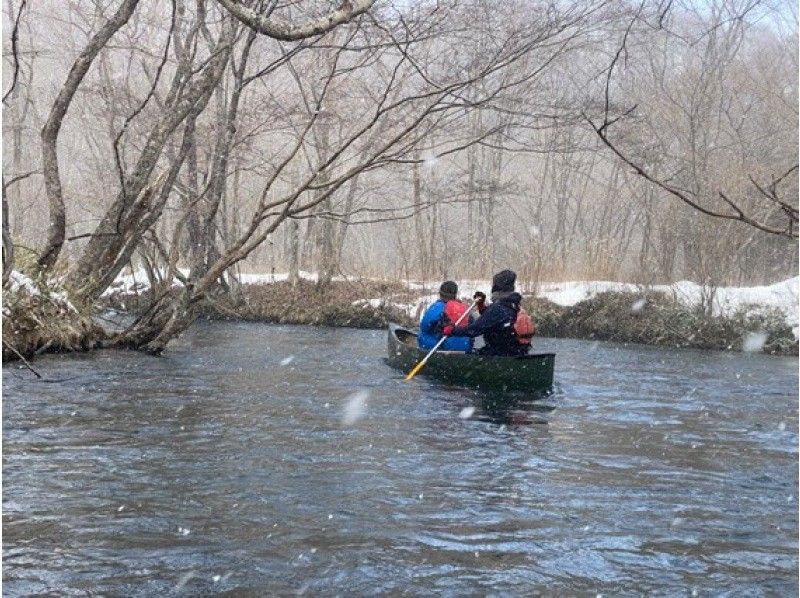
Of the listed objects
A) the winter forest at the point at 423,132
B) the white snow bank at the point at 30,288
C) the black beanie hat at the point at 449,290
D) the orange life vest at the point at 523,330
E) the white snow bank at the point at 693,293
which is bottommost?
the orange life vest at the point at 523,330

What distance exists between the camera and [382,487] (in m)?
7.04

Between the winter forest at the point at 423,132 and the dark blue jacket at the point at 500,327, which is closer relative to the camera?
the dark blue jacket at the point at 500,327

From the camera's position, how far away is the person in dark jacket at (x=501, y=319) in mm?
11625

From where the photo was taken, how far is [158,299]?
47.8ft

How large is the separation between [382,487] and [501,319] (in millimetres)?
4941

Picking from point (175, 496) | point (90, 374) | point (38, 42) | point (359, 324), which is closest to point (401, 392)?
point (90, 374)

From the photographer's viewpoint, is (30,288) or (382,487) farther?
(30,288)

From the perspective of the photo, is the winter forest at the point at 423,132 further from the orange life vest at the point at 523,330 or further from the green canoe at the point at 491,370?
the orange life vest at the point at 523,330

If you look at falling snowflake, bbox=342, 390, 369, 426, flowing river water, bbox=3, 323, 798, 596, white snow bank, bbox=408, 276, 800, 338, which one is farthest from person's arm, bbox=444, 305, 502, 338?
white snow bank, bbox=408, 276, 800, 338

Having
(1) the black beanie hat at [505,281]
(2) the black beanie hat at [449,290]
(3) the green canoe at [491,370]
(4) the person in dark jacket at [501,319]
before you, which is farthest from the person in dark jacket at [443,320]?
(1) the black beanie hat at [505,281]

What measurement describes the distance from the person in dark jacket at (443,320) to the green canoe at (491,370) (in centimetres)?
40

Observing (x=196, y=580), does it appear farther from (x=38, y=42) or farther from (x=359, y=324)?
(x=38, y=42)

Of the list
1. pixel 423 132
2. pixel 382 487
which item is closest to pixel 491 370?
pixel 382 487

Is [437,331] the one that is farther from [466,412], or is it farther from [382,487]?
A: [382,487]
